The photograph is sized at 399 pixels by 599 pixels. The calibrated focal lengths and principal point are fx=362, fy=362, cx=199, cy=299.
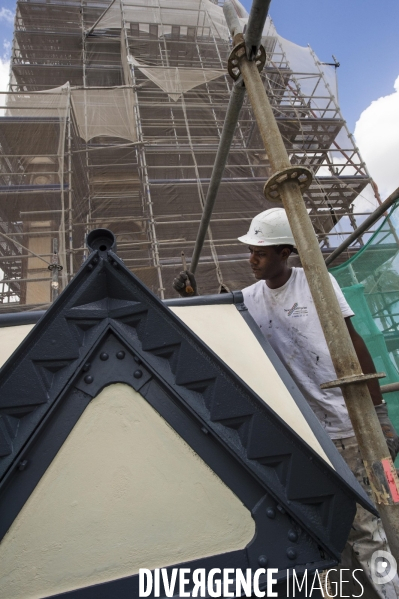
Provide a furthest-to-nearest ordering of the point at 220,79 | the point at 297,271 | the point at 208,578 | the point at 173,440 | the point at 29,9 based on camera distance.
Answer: the point at 29,9
the point at 220,79
the point at 297,271
the point at 173,440
the point at 208,578

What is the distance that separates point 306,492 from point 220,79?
1383 centimetres

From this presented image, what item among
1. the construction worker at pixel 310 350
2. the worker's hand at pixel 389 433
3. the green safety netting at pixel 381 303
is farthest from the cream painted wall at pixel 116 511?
the green safety netting at pixel 381 303

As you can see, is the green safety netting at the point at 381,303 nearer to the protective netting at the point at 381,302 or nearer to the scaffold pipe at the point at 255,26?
the protective netting at the point at 381,302

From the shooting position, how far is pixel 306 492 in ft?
3.68

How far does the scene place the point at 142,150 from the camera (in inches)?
380

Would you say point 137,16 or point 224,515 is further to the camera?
point 137,16

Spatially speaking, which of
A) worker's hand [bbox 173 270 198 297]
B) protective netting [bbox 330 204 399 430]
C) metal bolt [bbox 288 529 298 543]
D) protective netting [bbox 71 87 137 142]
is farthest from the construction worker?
protective netting [bbox 71 87 137 142]

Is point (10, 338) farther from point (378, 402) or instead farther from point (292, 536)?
point (378, 402)

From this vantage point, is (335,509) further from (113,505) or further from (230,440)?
(113,505)

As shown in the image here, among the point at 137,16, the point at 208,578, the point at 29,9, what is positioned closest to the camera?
the point at 208,578

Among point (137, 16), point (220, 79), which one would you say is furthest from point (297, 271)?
point (137, 16)

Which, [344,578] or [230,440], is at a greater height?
[230,440]

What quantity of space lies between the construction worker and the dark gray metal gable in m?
0.79

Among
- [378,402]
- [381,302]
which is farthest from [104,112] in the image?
[378,402]
